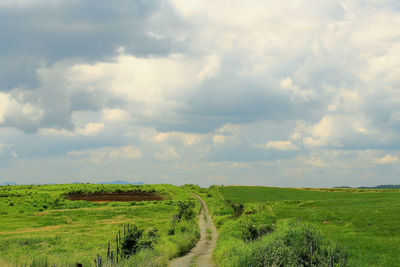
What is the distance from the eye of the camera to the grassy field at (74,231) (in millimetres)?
22055

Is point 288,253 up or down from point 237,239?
up

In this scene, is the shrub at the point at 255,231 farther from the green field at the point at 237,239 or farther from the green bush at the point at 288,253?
the green bush at the point at 288,253

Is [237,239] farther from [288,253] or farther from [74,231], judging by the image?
[74,231]

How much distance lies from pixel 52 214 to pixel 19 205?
19.1 m

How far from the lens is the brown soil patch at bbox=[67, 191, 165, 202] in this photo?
106125 mm

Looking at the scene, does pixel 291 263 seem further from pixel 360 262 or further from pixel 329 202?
pixel 329 202

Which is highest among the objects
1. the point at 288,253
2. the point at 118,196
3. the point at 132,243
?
the point at 288,253

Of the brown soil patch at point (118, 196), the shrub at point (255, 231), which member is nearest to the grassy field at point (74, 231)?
the brown soil patch at point (118, 196)

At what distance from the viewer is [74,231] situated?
155 feet

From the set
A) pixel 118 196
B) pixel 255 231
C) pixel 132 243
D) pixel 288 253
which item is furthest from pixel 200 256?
pixel 118 196

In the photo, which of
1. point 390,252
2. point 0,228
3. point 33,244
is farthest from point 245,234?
point 0,228

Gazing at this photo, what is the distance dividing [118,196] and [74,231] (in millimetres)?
66589

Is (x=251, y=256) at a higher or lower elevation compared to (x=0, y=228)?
higher

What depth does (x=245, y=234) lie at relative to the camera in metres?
28.6
